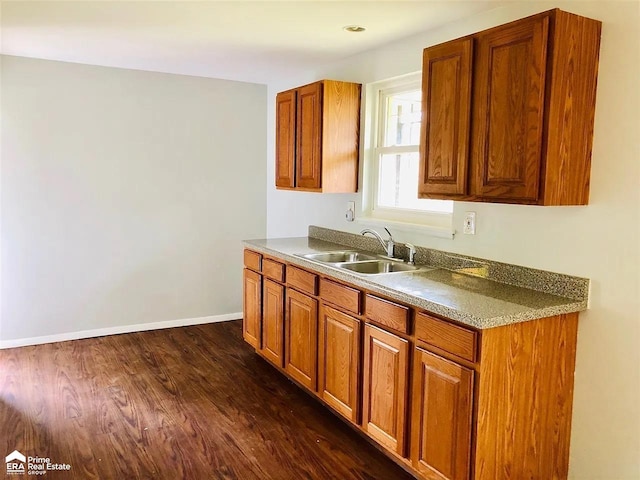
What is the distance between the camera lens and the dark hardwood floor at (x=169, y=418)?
2.52 metres

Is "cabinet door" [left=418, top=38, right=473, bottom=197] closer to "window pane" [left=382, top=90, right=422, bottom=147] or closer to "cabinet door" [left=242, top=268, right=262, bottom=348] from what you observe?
"window pane" [left=382, top=90, right=422, bottom=147]

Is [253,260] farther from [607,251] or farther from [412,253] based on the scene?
[607,251]

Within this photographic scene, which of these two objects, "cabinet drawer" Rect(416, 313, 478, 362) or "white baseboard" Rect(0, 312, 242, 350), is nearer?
"cabinet drawer" Rect(416, 313, 478, 362)

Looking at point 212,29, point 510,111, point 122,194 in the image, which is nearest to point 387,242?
point 510,111

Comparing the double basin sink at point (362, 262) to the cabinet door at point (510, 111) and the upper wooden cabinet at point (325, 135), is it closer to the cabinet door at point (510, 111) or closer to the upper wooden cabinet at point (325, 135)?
the upper wooden cabinet at point (325, 135)

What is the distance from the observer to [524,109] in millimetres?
2053

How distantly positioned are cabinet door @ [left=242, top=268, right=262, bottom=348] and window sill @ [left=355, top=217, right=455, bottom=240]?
844 millimetres

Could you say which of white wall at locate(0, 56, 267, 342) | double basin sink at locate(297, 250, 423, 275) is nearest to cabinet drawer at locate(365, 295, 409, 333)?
double basin sink at locate(297, 250, 423, 275)

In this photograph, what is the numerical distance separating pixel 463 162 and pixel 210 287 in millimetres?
3134

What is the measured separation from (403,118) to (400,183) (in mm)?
422

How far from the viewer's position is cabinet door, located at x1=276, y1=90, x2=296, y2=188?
3789 mm

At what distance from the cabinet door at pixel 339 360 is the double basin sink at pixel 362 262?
311mm
